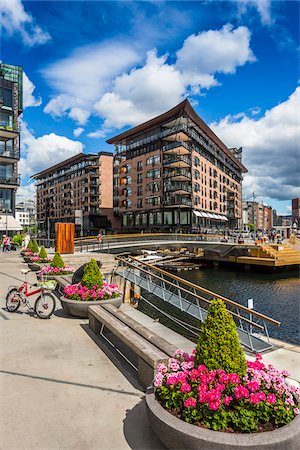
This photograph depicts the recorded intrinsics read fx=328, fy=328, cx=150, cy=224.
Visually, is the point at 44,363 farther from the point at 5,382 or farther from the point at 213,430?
the point at 213,430

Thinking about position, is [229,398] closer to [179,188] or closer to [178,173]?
[179,188]

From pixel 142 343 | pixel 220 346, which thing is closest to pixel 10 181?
pixel 142 343

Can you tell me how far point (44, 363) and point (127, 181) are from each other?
69036mm

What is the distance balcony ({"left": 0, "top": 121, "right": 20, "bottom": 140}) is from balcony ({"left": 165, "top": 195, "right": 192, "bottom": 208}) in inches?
1153

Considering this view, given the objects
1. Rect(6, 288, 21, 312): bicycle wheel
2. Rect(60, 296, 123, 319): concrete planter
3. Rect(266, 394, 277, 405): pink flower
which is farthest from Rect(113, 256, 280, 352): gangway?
Rect(6, 288, 21, 312): bicycle wheel

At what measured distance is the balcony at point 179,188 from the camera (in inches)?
2386

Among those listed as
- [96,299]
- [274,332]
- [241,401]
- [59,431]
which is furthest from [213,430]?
[274,332]

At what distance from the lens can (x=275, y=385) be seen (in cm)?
417

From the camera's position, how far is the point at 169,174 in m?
63.0

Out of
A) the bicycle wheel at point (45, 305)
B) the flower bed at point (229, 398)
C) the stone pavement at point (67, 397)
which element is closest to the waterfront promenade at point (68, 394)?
the stone pavement at point (67, 397)

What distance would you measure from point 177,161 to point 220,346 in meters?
57.9

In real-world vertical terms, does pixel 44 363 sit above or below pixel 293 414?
below

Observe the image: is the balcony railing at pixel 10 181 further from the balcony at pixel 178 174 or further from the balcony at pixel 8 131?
the balcony at pixel 178 174

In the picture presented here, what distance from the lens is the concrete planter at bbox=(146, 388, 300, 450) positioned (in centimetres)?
341
